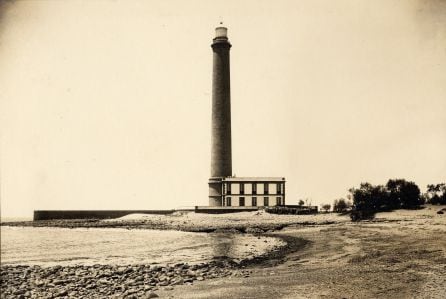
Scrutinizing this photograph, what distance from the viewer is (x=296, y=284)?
1027cm

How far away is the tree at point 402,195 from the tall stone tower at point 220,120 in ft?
67.0

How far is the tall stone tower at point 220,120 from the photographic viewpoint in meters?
49.4

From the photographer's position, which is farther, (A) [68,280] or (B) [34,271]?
(B) [34,271]

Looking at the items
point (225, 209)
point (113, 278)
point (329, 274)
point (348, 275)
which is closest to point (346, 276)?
point (348, 275)

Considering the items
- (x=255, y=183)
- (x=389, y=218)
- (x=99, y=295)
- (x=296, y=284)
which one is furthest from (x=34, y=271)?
(x=255, y=183)

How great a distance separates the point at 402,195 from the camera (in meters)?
34.4

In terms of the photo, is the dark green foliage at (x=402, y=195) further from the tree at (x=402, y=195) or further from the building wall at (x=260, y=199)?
the building wall at (x=260, y=199)

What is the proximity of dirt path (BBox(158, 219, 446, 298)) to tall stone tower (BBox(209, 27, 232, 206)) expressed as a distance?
32185 mm

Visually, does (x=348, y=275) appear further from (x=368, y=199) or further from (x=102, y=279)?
(x=368, y=199)

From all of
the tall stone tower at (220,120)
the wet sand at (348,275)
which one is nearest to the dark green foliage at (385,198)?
the wet sand at (348,275)

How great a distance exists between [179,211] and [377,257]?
4260 cm

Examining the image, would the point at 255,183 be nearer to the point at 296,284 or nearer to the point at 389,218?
the point at 389,218

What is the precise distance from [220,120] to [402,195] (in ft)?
76.8

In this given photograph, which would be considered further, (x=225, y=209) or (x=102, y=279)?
(x=225, y=209)
